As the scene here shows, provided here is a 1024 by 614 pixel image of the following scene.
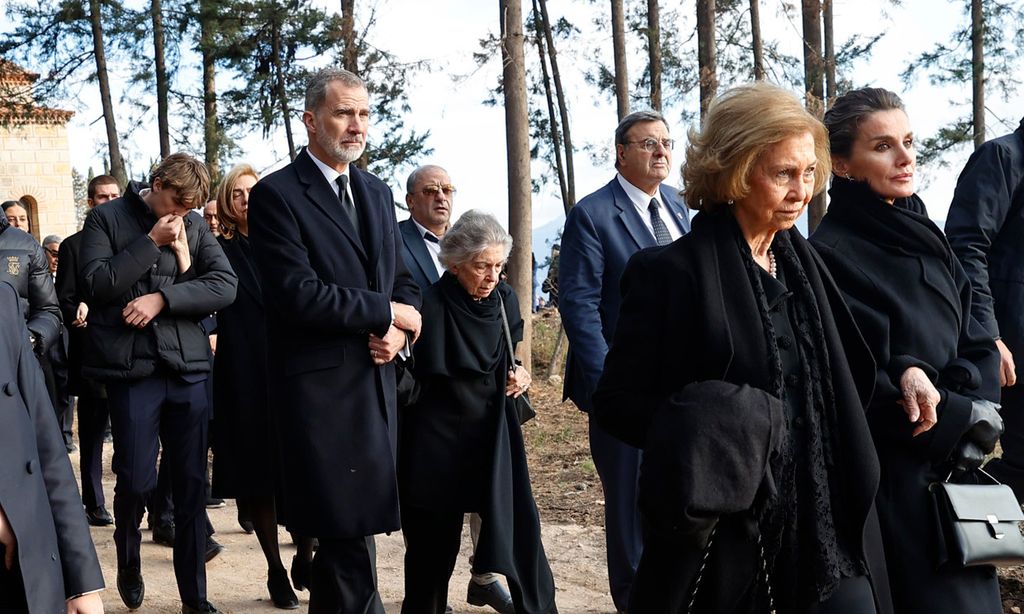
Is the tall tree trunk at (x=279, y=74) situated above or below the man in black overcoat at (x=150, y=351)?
above

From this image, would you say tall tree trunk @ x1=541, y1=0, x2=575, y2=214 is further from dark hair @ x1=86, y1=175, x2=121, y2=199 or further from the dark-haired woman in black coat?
the dark-haired woman in black coat

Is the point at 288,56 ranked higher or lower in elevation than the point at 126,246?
higher

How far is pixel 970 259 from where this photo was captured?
16.7 feet

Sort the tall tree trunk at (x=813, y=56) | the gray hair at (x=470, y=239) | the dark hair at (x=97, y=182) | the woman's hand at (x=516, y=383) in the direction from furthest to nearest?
the tall tree trunk at (x=813, y=56), the dark hair at (x=97, y=182), the woman's hand at (x=516, y=383), the gray hair at (x=470, y=239)

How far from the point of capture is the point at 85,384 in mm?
7824

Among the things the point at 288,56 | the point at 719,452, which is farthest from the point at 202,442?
the point at 288,56

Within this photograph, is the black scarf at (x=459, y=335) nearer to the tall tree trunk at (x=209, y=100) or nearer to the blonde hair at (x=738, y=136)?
the blonde hair at (x=738, y=136)

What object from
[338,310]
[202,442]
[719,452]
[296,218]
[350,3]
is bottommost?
[202,442]

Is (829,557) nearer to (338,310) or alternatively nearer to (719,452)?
(719,452)

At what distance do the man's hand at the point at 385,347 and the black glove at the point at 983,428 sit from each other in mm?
2090

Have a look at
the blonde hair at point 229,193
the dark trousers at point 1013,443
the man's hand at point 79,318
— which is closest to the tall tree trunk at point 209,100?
the man's hand at point 79,318

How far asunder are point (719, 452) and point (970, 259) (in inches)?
113

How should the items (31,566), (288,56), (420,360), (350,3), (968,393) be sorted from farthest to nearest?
(288,56) → (350,3) → (420,360) → (968,393) → (31,566)

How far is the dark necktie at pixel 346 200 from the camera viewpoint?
4605 millimetres
